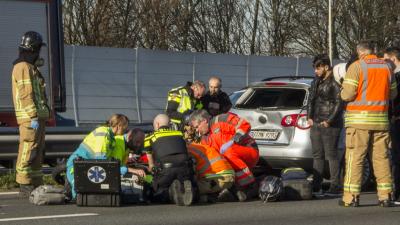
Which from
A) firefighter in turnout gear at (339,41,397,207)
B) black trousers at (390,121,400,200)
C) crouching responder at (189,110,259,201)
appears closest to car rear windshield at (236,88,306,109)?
crouching responder at (189,110,259,201)

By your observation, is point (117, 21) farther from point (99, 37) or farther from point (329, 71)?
point (329, 71)

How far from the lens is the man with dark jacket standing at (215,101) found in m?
13.3

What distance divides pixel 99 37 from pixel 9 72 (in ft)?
69.4

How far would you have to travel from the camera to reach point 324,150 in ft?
40.5

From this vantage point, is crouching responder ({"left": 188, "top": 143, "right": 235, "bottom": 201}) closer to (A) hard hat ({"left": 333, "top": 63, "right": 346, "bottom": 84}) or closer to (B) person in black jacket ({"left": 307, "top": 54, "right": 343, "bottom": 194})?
(B) person in black jacket ({"left": 307, "top": 54, "right": 343, "bottom": 194})

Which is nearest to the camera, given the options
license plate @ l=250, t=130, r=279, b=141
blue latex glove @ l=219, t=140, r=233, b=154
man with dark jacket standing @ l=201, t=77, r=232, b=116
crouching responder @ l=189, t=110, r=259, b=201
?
Answer: crouching responder @ l=189, t=110, r=259, b=201

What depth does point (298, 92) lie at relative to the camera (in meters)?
13.1

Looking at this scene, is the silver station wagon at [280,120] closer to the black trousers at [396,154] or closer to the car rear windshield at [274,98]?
the car rear windshield at [274,98]

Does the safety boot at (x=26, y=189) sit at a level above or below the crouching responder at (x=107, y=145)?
below

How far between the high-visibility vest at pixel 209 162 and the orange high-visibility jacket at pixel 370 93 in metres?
1.61

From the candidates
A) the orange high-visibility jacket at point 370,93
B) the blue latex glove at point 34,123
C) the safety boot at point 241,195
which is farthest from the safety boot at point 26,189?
the orange high-visibility jacket at point 370,93

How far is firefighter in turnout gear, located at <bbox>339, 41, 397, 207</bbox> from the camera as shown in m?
10.8

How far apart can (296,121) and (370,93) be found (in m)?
2.16

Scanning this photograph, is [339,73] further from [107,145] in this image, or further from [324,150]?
[107,145]
